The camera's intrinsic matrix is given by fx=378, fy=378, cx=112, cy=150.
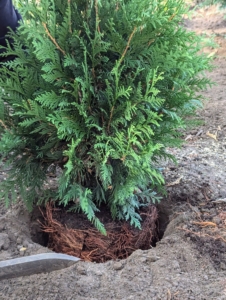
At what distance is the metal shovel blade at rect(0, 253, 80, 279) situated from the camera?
2.23 meters

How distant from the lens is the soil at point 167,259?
2.11 meters

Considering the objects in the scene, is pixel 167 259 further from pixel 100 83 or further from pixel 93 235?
pixel 100 83

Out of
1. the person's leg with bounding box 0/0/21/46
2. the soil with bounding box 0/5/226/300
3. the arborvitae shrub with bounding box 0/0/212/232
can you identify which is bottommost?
the soil with bounding box 0/5/226/300

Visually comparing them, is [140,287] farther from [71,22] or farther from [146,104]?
[71,22]

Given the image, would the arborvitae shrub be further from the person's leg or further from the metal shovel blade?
the person's leg

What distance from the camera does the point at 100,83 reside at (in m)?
2.15

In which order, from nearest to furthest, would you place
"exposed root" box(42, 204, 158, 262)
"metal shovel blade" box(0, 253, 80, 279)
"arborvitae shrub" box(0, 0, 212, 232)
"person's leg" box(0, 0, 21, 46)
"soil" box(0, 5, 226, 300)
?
"arborvitae shrub" box(0, 0, 212, 232) → "soil" box(0, 5, 226, 300) → "metal shovel blade" box(0, 253, 80, 279) → "exposed root" box(42, 204, 158, 262) → "person's leg" box(0, 0, 21, 46)

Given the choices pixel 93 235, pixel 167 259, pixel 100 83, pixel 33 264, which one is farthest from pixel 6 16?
pixel 167 259

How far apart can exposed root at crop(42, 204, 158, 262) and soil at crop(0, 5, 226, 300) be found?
0.51 feet

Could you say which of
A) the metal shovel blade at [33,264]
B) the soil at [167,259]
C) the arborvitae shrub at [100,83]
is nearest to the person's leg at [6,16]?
the arborvitae shrub at [100,83]

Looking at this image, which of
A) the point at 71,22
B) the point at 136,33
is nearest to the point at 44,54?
the point at 71,22

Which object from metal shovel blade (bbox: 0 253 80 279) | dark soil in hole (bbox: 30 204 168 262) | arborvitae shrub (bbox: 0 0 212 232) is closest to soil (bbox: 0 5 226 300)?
metal shovel blade (bbox: 0 253 80 279)

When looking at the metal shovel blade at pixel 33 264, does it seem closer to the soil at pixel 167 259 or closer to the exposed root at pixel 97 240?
the soil at pixel 167 259

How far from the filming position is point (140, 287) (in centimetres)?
213
